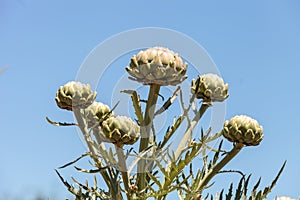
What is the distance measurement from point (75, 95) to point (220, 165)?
1.04 feet

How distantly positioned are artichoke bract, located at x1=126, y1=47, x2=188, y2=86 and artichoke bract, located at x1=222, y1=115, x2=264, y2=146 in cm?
19

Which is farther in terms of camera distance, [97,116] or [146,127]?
[97,116]

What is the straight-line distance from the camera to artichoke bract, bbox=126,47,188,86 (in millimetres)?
795

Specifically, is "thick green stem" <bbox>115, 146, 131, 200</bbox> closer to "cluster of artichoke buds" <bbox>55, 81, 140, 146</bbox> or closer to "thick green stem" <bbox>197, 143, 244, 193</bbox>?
"cluster of artichoke buds" <bbox>55, 81, 140, 146</bbox>

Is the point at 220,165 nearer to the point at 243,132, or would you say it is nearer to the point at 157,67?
the point at 243,132

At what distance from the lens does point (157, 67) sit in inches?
31.4

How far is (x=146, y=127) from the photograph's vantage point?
2.70 feet

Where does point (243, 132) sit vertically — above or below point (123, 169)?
above

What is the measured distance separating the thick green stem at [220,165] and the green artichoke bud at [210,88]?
0.11m

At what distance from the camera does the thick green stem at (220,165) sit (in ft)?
3.01

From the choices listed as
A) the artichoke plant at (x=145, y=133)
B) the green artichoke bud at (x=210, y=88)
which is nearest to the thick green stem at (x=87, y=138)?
the artichoke plant at (x=145, y=133)

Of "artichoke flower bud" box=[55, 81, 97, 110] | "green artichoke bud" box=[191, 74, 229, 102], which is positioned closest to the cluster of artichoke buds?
"artichoke flower bud" box=[55, 81, 97, 110]

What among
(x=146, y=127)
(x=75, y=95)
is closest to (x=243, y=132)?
(x=146, y=127)

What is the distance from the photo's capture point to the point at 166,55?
80 centimetres
